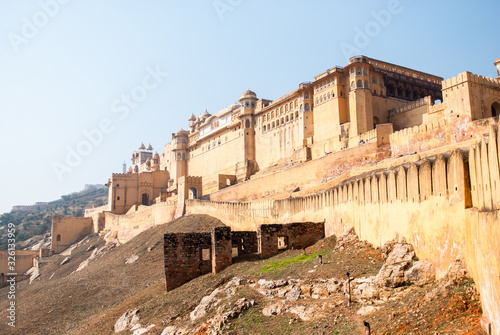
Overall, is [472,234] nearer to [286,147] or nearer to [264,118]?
[286,147]

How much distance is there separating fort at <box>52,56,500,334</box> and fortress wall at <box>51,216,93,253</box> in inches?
5.8

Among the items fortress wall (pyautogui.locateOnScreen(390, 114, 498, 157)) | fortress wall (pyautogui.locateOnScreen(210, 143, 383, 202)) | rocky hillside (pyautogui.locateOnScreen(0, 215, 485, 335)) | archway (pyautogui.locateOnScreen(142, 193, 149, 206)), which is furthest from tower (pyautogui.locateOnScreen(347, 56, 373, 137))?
archway (pyautogui.locateOnScreen(142, 193, 149, 206))

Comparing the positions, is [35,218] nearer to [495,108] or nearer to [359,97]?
[359,97]

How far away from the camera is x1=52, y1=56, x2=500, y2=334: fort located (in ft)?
28.0

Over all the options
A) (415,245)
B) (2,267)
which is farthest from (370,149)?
(2,267)

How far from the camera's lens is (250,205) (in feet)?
80.5

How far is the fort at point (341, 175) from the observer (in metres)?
8.55

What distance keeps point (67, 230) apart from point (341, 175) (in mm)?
31292

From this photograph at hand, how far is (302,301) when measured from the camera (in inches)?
413

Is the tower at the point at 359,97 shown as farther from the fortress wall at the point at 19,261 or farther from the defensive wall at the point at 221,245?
the fortress wall at the point at 19,261

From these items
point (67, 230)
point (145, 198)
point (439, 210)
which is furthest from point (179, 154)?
point (439, 210)

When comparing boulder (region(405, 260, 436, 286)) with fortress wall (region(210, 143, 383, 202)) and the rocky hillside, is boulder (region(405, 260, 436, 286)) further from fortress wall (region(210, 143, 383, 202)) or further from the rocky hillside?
fortress wall (region(210, 143, 383, 202))

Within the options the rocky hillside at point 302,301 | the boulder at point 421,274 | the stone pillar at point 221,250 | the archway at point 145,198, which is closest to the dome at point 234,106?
the archway at point 145,198

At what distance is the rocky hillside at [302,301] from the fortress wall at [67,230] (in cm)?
2863
